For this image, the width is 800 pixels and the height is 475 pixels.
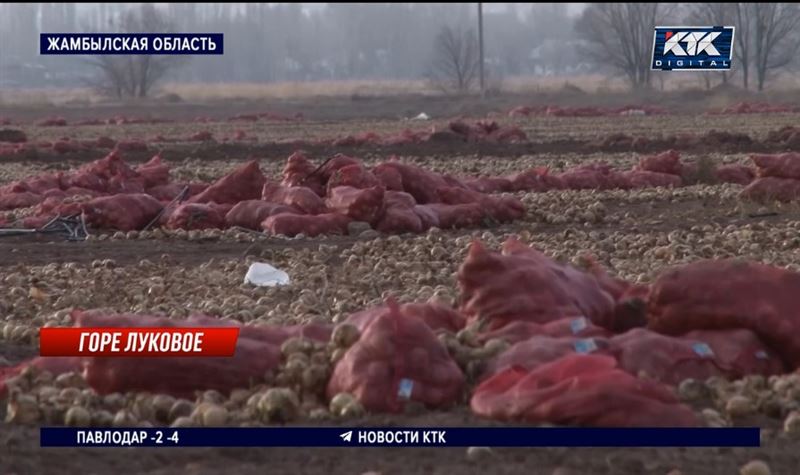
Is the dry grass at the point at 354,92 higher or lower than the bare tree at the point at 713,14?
lower

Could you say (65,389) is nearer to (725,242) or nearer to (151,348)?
(151,348)

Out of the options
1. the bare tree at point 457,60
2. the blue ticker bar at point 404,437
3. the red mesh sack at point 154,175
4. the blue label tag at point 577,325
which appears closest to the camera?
the blue ticker bar at point 404,437

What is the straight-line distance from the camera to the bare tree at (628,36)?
57688 millimetres

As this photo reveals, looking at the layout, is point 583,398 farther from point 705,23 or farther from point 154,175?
point 705,23

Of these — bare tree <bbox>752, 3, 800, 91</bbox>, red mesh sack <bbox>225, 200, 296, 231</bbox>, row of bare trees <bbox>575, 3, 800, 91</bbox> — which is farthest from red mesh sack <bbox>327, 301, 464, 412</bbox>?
bare tree <bbox>752, 3, 800, 91</bbox>

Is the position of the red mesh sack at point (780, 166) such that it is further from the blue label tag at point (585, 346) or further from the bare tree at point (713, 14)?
the bare tree at point (713, 14)

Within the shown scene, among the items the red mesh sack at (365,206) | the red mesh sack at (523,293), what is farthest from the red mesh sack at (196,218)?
the red mesh sack at (523,293)

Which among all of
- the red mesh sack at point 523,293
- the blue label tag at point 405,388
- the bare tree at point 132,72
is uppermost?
the bare tree at point 132,72

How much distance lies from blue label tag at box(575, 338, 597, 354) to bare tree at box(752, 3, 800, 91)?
35.9 meters

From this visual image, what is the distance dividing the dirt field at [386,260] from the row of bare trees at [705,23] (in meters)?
14.0

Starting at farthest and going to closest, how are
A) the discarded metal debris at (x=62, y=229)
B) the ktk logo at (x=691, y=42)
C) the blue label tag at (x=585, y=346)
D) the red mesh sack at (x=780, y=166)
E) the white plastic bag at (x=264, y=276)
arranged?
1. the ktk logo at (x=691, y=42)
2. the red mesh sack at (x=780, y=166)
3. the discarded metal debris at (x=62, y=229)
4. the white plastic bag at (x=264, y=276)
5. the blue label tag at (x=585, y=346)

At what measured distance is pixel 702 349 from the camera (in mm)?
7254

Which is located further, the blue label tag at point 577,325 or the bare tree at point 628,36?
the bare tree at point 628,36

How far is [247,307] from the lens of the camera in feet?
31.9
